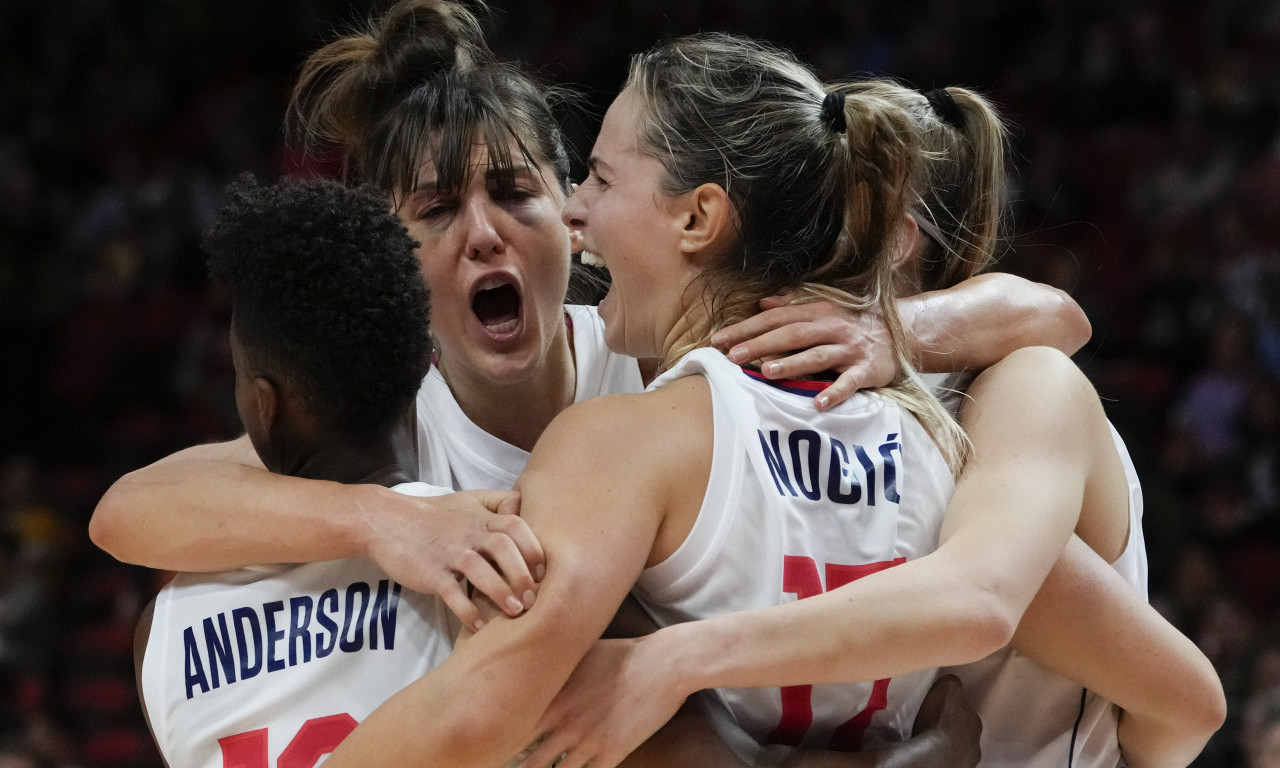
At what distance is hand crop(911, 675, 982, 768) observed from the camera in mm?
2066

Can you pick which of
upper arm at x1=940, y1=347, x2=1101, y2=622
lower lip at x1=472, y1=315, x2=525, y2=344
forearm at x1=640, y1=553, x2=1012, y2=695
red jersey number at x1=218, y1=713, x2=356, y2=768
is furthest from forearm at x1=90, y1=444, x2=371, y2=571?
upper arm at x1=940, y1=347, x2=1101, y2=622

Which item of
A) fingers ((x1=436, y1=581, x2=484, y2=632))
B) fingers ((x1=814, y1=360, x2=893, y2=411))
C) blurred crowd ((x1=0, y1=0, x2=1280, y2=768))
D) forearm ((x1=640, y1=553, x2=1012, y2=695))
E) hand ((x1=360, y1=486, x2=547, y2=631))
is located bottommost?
blurred crowd ((x1=0, y1=0, x2=1280, y2=768))

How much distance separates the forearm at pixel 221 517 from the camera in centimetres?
197

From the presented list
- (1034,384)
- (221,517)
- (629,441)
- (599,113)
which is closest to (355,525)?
(221,517)

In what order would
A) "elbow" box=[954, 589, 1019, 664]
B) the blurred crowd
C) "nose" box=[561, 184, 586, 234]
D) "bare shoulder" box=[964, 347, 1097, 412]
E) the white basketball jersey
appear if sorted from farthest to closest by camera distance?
1. the blurred crowd
2. the white basketball jersey
3. "nose" box=[561, 184, 586, 234]
4. "bare shoulder" box=[964, 347, 1097, 412]
5. "elbow" box=[954, 589, 1019, 664]

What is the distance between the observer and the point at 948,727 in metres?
2.11

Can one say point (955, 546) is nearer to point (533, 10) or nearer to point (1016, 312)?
point (1016, 312)

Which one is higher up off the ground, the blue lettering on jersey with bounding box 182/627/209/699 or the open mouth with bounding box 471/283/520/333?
the open mouth with bounding box 471/283/520/333

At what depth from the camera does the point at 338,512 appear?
196 cm

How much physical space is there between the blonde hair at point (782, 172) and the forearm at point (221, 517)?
2.06 feet

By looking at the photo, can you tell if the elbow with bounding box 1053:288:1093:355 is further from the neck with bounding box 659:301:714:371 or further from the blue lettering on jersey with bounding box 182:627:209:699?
the blue lettering on jersey with bounding box 182:627:209:699

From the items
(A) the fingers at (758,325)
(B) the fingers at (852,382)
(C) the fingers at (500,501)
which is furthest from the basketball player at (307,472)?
(B) the fingers at (852,382)

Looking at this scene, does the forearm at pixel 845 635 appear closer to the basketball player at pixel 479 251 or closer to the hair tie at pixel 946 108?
the basketball player at pixel 479 251

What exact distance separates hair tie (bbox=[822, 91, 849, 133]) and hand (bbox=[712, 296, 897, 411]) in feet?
0.97
